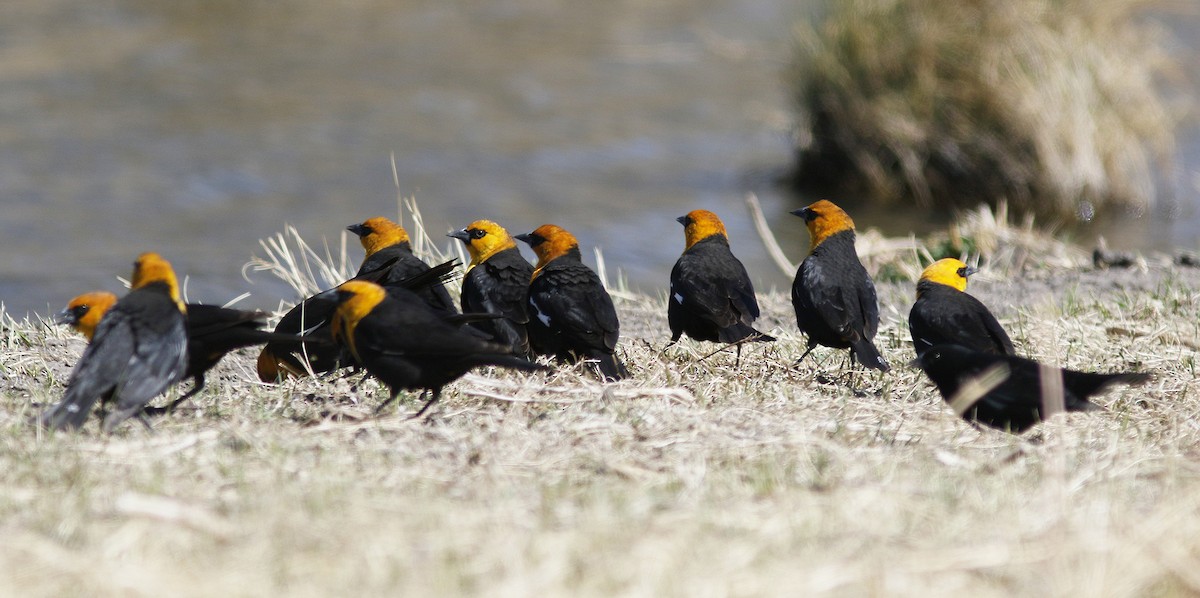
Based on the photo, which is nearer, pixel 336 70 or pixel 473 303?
pixel 473 303

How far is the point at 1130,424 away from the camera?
4746 millimetres

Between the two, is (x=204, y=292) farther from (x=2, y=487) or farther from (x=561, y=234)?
(x=2, y=487)

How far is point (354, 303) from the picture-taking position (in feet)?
15.6

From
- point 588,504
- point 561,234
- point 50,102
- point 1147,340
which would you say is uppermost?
point 50,102

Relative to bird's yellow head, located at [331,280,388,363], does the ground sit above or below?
below

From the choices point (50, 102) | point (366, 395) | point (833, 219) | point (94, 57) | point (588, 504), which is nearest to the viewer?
point (588, 504)

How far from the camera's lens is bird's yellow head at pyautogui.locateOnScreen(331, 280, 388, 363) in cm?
469

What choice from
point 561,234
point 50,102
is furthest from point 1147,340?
point 50,102

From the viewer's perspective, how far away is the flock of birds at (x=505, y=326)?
425 cm

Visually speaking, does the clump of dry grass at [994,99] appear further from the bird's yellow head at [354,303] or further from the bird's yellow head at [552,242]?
the bird's yellow head at [354,303]

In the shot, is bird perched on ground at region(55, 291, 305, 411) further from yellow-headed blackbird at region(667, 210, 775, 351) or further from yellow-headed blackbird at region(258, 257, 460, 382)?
yellow-headed blackbird at region(667, 210, 775, 351)

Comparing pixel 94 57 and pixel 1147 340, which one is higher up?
pixel 94 57

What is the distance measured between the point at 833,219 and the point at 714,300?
91 centimetres

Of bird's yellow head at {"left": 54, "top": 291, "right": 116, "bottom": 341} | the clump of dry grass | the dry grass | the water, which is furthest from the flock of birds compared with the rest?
the clump of dry grass
